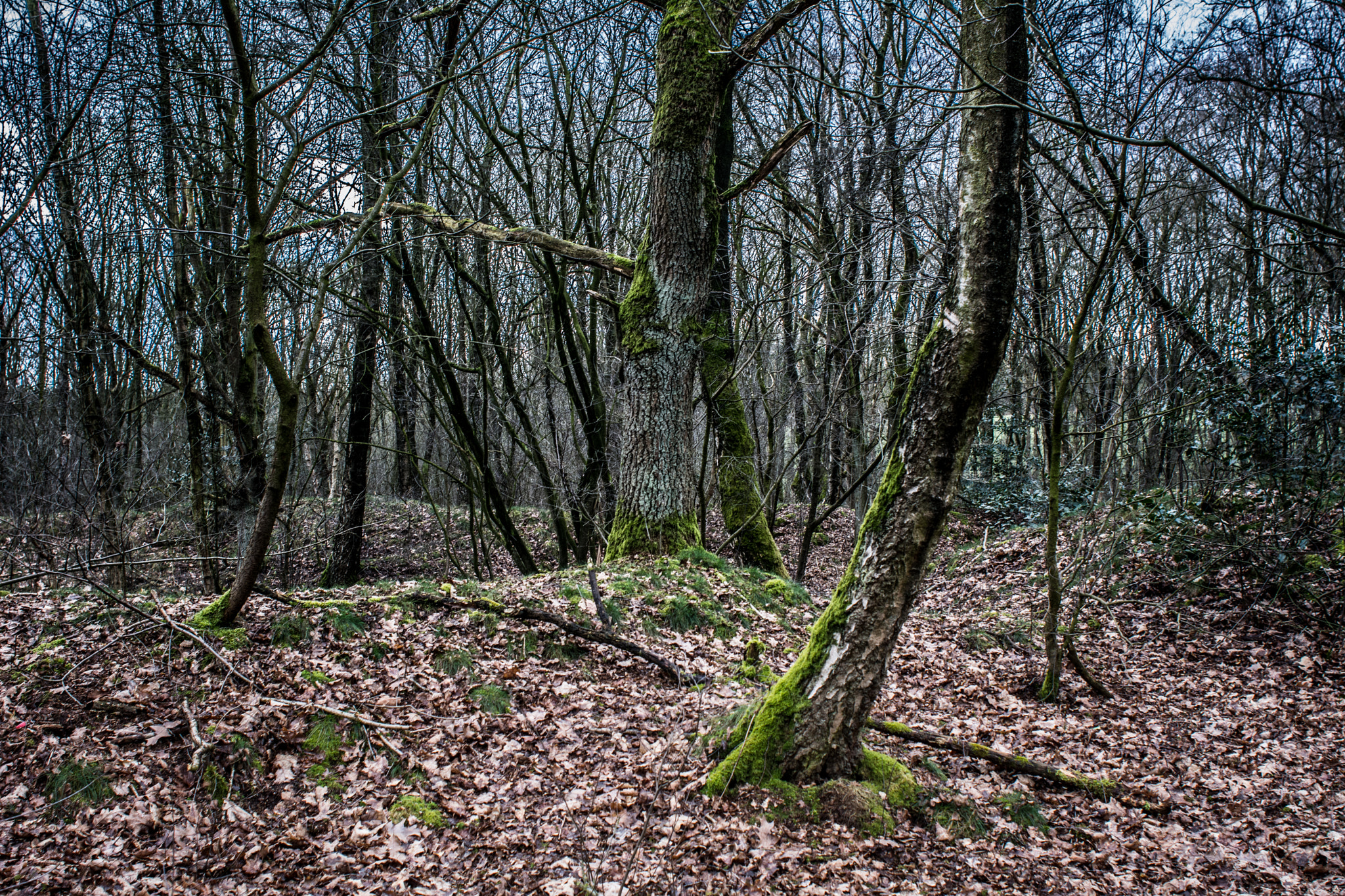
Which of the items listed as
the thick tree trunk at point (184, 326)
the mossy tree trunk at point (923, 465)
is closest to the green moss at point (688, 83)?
the mossy tree trunk at point (923, 465)

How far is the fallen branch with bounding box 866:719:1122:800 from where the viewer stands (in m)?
3.96

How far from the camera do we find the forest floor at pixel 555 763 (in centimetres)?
311

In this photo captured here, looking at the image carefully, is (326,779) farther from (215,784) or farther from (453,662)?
(453,662)

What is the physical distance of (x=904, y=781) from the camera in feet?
12.2

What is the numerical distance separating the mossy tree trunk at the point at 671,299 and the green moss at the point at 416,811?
368 cm

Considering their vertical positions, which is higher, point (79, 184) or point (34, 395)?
point (79, 184)

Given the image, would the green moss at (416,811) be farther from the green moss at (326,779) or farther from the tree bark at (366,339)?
the tree bark at (366,339)

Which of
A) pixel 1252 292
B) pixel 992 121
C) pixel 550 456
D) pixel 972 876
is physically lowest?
pixel 972 876

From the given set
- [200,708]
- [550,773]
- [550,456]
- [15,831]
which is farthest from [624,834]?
[550,456]

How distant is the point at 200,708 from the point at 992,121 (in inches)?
201

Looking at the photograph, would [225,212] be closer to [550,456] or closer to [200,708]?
[200,708]

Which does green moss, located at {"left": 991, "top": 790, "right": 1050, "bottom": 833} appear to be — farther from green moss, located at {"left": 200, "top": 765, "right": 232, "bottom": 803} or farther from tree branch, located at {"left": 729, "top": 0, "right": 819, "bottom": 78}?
tree branch, located at {"left": 729, "top": 0, "right": 819, "bottom": 78}

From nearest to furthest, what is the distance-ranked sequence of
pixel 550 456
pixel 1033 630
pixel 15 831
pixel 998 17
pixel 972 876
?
pixel 15 831 < pixel 972 876 < pixel 998 17 < pixel 1033 630 < pixel 550 456

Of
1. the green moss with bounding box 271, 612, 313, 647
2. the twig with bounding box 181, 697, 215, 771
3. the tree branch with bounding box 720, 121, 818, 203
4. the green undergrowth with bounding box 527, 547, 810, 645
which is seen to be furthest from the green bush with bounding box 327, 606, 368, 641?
the tree branch with bounding box 720, 121, 818, 203
